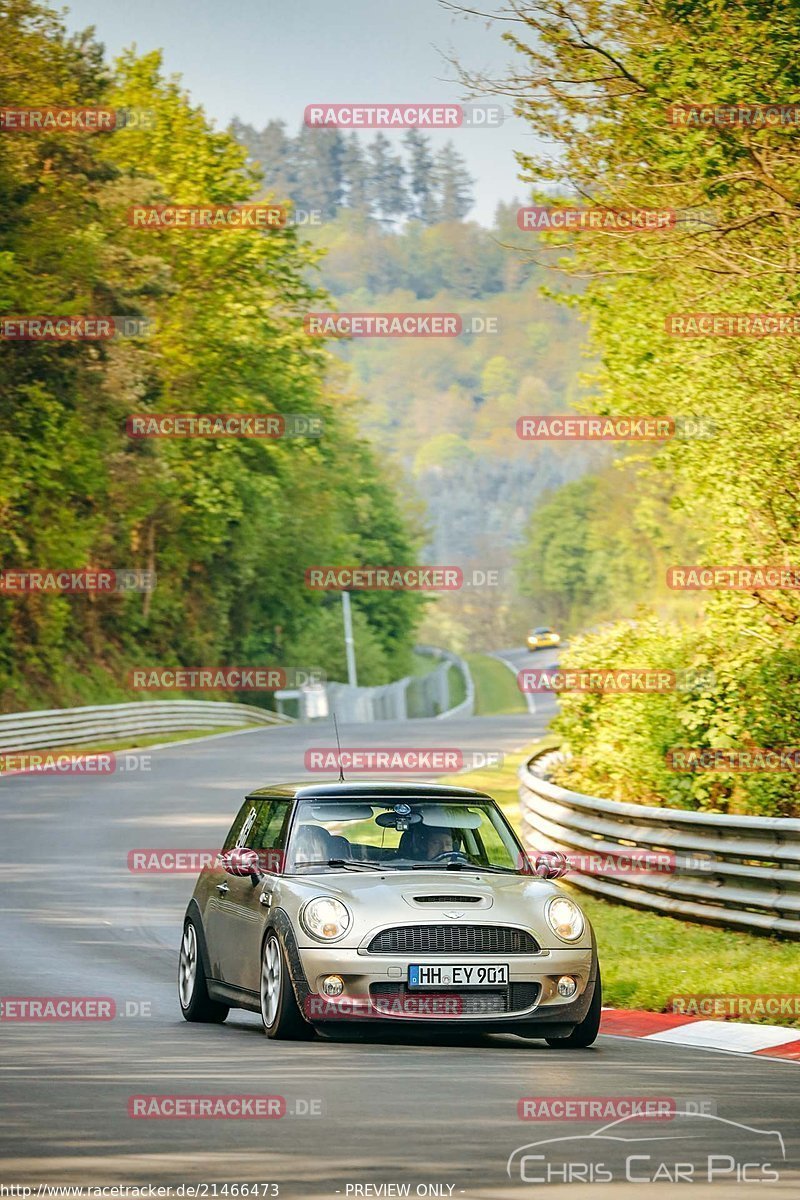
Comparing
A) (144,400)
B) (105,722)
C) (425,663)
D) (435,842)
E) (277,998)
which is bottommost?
(425,663)

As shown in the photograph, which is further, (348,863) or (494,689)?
(494,689)

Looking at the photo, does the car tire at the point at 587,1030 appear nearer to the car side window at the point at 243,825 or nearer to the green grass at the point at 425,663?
the car side window at the point at 243,825

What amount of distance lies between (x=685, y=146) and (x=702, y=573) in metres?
6.12

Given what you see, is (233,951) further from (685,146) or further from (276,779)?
(276,779)

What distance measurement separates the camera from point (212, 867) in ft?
40.9

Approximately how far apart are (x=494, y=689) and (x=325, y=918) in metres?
112

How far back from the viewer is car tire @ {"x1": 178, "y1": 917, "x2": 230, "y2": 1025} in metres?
12.0

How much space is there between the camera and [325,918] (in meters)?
10.2

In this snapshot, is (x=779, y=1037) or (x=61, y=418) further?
(x=61, y=418)

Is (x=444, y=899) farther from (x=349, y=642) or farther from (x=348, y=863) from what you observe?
(x=349, y=642)


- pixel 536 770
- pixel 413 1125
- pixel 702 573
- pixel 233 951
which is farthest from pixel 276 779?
pixel 413 1125

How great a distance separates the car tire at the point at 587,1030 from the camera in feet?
34.2

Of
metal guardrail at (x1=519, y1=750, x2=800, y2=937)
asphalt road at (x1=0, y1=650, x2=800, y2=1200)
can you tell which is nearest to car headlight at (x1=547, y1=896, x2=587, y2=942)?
asphalt road at (x1=0, y1=650, x2=800, y2=1200)

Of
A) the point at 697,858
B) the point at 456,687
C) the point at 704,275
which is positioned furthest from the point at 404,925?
the point at 456,687
